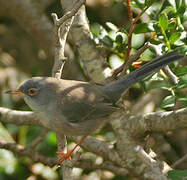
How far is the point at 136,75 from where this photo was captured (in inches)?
168

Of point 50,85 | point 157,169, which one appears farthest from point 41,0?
point 157,169

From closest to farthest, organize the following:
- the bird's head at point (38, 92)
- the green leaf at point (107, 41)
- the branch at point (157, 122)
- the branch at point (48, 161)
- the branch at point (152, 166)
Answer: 1. the branch at point (157, 122)
2. the branch at point (152, 166)
3. the bird's head at point (38, 92)
4. the green leaf at point (107, 41)
5. the branch at point (48, 161)

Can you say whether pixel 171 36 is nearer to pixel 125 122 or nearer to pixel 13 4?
pixel 125 122

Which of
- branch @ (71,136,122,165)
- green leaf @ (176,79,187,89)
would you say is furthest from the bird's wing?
green leaf @ (176,79,187,89)

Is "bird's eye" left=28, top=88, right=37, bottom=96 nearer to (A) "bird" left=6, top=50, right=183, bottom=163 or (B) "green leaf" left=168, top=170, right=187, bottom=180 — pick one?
(A) "bird" left=6, top=50, right=183, bottom=163

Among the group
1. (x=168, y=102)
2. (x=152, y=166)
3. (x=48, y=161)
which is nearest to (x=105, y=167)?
(x=48, y=161)

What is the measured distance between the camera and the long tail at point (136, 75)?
3867 millimetres

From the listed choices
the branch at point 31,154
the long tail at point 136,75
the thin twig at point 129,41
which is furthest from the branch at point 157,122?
the branch at point 31,154

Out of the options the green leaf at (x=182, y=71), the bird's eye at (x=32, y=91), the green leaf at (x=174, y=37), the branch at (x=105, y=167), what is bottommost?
the branch at (x=105, y=167)

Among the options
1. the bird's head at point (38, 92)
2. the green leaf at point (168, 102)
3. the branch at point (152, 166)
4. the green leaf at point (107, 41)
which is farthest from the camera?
the green leaf at point (107, 41)

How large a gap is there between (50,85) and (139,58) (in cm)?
109

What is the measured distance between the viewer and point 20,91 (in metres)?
4.30

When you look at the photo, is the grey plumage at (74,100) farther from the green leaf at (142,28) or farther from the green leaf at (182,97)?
the green leaf at (182,97)

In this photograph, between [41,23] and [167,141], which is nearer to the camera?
[167,141]
